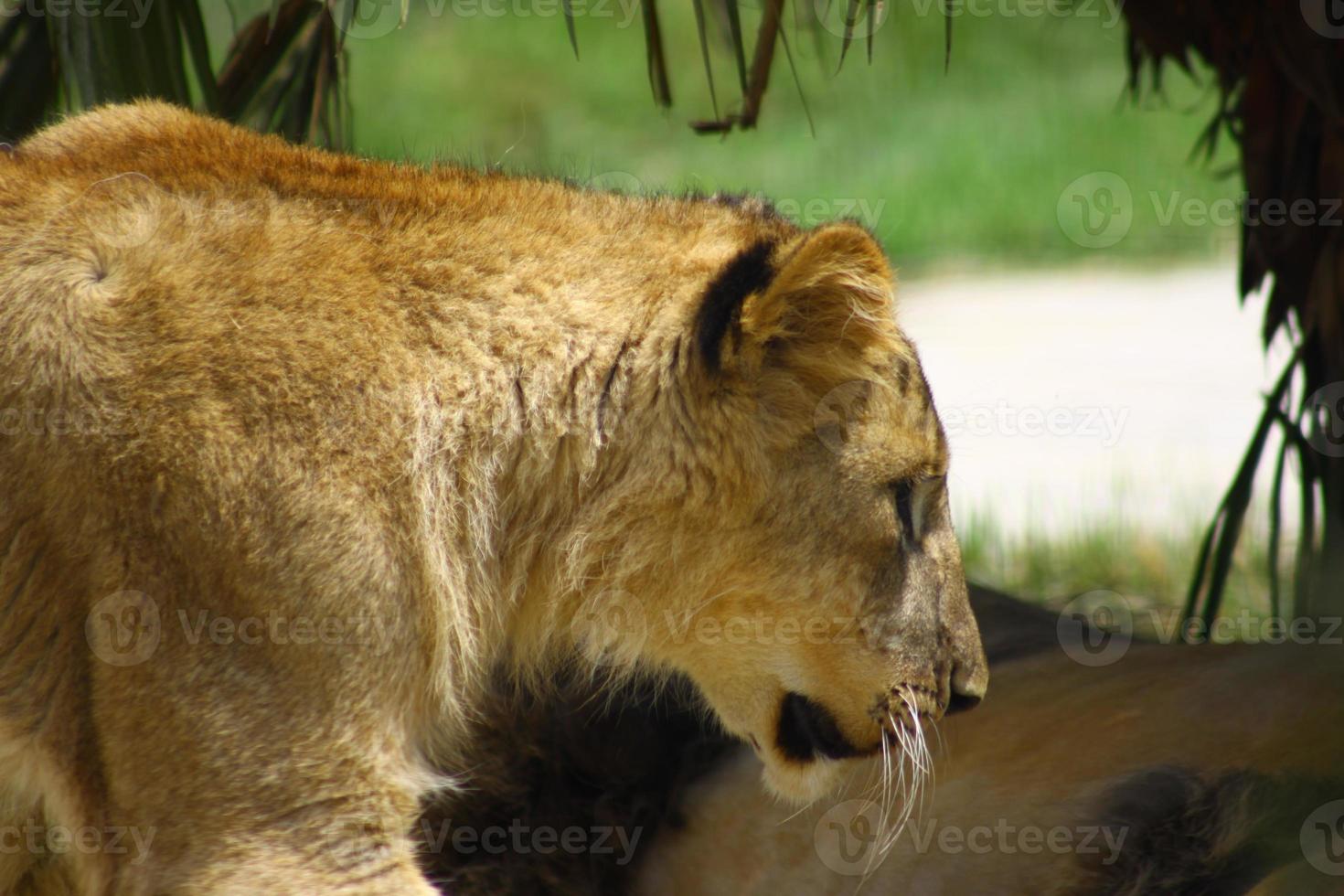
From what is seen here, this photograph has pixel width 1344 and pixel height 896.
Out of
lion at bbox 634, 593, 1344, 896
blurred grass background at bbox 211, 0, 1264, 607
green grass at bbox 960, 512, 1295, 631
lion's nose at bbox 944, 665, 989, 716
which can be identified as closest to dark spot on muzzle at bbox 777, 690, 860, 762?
lion's nose at bbox 944, 665, 989, 716

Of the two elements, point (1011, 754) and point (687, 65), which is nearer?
point (1011, 754)

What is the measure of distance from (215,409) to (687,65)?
38.8 ft

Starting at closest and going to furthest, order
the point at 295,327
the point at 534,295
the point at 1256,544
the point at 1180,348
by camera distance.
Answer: the point at 295,327 → the point at 534,295 → the point at 1256,544 → the point at 1180,348

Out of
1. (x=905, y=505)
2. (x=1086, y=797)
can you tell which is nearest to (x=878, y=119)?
(x=1086, y=797)

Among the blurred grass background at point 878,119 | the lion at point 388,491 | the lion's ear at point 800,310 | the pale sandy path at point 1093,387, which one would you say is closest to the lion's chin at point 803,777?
the lion at point 388,491

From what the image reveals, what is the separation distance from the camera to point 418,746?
9.00ft

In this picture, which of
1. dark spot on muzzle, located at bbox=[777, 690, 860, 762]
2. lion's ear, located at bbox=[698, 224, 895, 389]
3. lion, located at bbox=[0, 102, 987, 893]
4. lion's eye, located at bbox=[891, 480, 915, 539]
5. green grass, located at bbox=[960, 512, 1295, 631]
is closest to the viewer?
lion, located at bbox=[0, 102, 987, 893]

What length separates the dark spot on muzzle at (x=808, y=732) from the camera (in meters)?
3.03

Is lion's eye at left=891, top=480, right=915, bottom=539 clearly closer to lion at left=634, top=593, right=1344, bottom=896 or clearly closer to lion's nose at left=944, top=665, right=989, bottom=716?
lion's nose at left=944, top=665, right=989, bottom=716

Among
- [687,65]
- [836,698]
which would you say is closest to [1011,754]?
[836,698]

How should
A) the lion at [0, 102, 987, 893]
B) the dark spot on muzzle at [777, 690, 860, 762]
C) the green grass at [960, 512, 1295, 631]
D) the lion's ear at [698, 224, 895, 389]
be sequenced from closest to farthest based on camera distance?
the lion at [0, 102, 987, 893]
the lion's ear at [698, 224, 895, 389]
the dark spot on muzzle at [777, 690, 860, 762]
the green grass at [960, 512, 1295, 631]

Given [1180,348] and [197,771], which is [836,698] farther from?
[1180,348]

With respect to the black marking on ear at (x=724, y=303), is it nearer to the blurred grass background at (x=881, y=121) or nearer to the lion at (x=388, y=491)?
the lion at (x=388, y=491)

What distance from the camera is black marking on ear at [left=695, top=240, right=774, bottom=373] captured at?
283 centimetres
